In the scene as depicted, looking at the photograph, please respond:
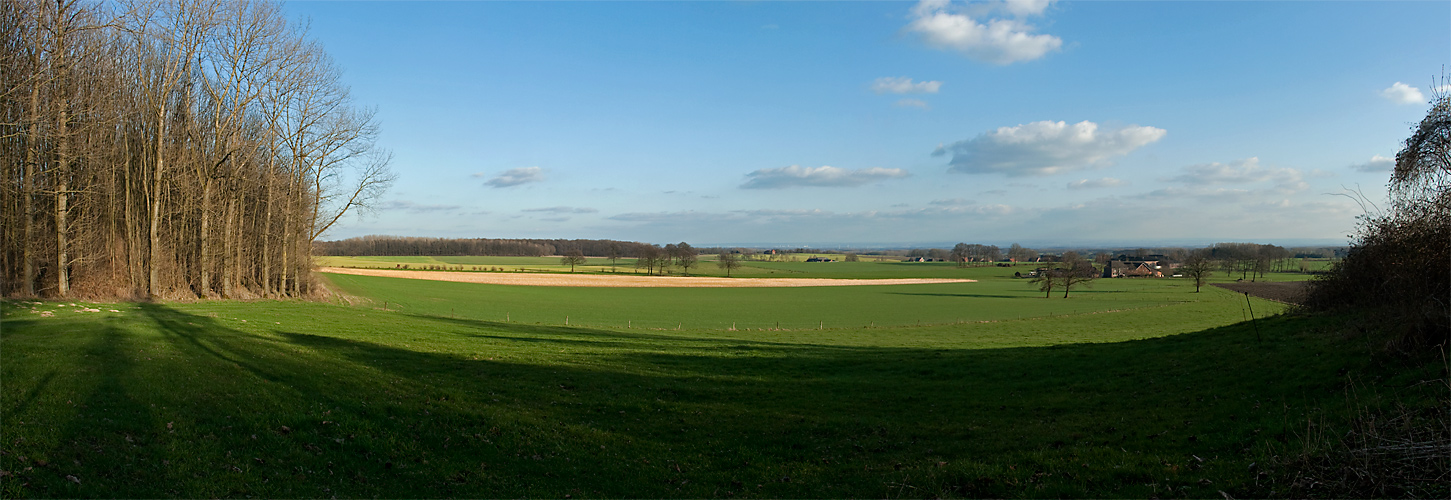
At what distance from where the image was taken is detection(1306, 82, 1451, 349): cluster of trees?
36.4 feet

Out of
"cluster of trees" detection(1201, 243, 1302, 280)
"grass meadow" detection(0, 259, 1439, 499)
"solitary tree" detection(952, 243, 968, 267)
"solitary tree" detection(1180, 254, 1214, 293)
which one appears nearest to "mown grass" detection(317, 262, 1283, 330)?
"solitary tree" detection(1180, 254, 1214, 293)

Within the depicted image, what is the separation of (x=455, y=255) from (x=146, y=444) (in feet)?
599

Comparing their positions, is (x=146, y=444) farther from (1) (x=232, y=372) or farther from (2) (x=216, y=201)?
(2) (x=216, y=201)

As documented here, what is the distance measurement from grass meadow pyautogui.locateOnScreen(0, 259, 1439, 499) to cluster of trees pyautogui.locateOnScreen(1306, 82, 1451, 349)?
98cm

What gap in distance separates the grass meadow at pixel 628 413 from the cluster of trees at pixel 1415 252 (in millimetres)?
977

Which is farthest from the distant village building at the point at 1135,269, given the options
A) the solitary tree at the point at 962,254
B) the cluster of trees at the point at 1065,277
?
the solitary tree at the point at 962,254

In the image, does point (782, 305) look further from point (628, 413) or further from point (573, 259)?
point (573, 259)

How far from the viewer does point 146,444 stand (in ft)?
28.4

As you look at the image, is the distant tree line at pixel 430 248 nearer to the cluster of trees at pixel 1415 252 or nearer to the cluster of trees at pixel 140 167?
the cluster of trees at pixel 140 167

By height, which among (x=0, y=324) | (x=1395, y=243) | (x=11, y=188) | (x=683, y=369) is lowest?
(x=683, y=369)

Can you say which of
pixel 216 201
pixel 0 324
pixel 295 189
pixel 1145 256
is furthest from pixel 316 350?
pixel 1145 256

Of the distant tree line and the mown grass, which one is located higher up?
the distant tree line

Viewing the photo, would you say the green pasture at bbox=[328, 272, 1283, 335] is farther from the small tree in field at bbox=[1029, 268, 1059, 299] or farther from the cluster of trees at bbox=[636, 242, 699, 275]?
the cluster of trees at bbox=[636, 242, 699, 275]

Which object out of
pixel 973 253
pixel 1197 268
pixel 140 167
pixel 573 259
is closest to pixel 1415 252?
pixel 140 167
